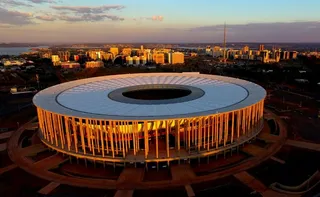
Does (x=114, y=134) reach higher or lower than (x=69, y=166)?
higher

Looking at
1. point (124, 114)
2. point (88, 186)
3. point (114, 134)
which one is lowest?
point (88, 186)

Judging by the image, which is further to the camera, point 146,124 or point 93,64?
point 93,64

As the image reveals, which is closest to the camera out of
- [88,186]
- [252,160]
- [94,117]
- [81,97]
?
[88,186]

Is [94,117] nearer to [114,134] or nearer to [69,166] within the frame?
[114,134]

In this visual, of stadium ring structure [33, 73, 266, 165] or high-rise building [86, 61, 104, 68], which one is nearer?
stadium ring structure [33, 73, 266, 165]

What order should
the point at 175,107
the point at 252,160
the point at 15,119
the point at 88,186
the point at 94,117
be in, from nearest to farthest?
the point at 88,186 < the point at 94,117 < the point at 252,160 < the point at 175,107 < the point at 15,119

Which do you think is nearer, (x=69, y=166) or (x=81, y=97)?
(x=69, y=166)

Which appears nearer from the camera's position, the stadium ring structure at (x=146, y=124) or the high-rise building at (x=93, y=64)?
the stadium ring structure at (x=146, y=124)

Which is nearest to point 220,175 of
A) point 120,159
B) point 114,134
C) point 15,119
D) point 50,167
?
point 120,159
